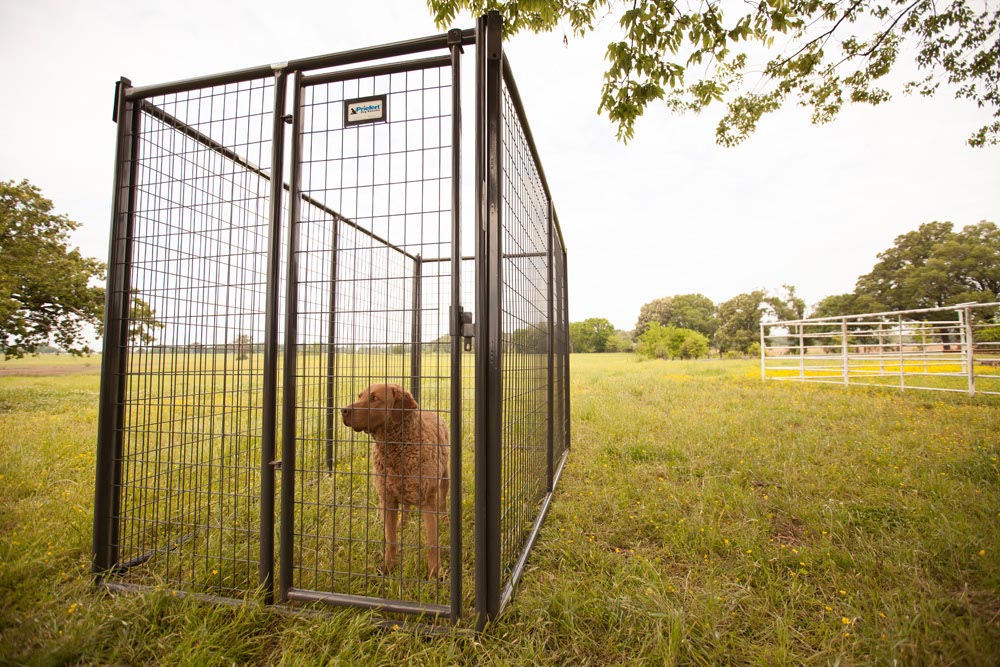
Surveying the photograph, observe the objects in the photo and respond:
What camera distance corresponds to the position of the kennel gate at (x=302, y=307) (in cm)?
184

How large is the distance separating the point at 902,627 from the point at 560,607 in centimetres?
152

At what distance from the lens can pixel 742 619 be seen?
6.41 ft

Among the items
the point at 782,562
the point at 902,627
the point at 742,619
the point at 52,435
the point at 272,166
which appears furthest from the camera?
the point at 52,435

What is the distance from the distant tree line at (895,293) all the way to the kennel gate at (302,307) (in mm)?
32606

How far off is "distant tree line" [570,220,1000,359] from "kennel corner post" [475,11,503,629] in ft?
108

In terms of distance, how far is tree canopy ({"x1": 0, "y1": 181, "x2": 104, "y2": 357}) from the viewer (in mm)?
8500

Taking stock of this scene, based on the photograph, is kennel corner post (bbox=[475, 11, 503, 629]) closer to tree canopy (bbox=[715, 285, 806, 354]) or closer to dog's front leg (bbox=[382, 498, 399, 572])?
dog's front leg (bbox=[382, 498, 399, 572])

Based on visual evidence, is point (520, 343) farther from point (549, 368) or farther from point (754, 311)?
point (754, 311)

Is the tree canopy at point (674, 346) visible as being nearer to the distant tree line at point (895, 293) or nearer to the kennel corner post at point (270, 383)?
the distant tree line at point (895, 293)

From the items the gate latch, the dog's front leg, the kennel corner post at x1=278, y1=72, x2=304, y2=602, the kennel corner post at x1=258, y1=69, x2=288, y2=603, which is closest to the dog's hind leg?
the dog's front leg

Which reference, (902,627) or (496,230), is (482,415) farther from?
(902,627)

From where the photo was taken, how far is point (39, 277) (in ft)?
29.0

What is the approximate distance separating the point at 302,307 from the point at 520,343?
1297mm

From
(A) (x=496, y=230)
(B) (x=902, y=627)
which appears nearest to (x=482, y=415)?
(A) (x=496, y=230)
